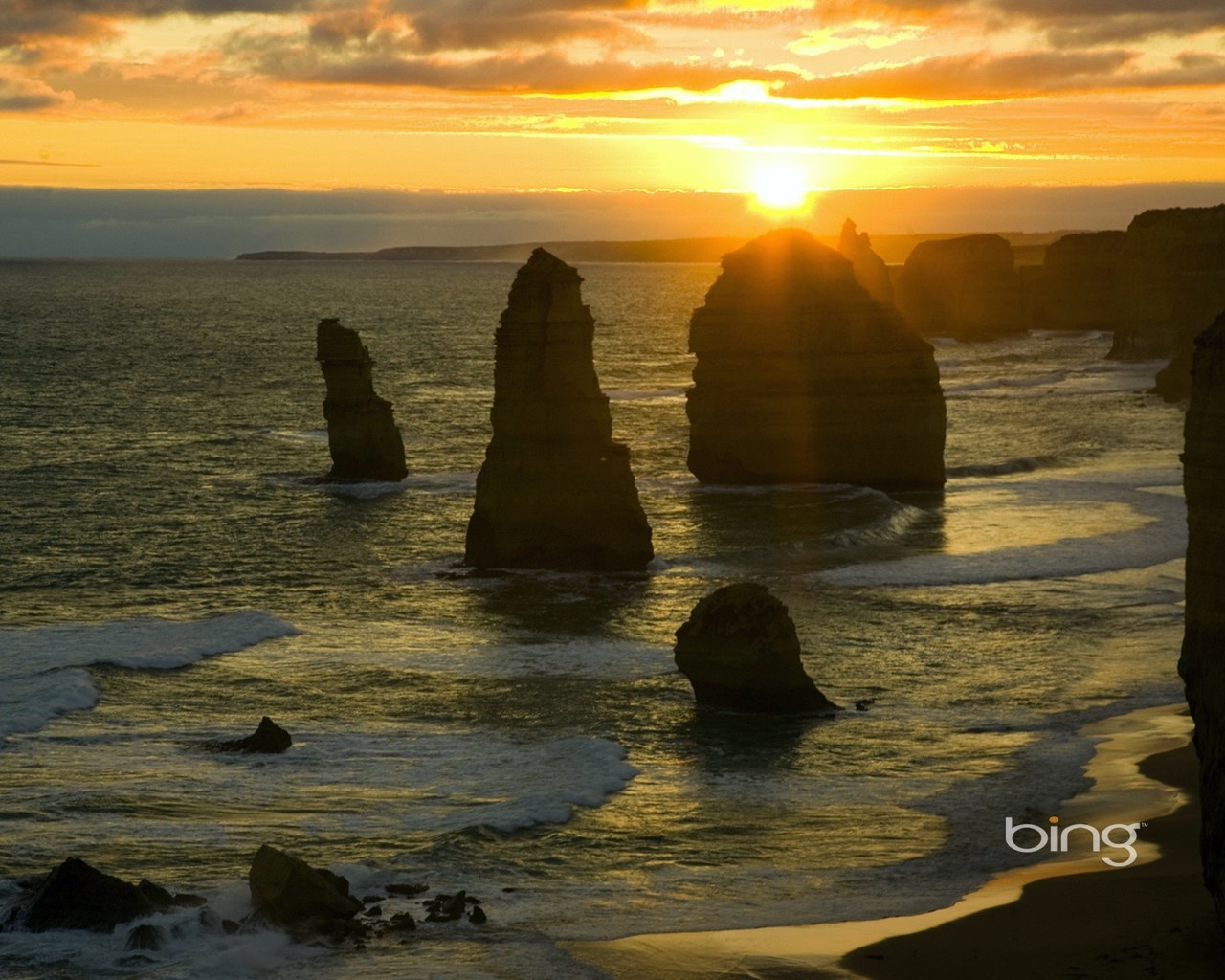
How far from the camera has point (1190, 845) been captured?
19609 mm

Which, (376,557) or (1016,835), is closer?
(1016,835)

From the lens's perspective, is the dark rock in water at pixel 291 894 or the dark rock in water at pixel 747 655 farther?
the dark rock in water at pixel 747 655

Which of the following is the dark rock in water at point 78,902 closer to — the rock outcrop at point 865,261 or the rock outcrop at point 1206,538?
the rock outcrop at point 1206,538

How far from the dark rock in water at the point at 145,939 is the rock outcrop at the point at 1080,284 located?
11819 centimetres

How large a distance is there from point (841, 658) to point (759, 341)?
2203 cm

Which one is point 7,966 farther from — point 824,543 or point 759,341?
point 759,341

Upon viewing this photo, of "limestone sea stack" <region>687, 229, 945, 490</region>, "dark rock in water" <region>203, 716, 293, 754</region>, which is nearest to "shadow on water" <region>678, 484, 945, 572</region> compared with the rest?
"limestone sea stack" <region>687, 229, 945, 490</region>

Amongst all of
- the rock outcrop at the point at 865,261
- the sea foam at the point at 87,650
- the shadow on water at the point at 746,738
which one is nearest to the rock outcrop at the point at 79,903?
the sea foam at the point at 87,650

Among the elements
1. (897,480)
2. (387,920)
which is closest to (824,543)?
(897,480)

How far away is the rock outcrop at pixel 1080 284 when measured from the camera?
12719 cm

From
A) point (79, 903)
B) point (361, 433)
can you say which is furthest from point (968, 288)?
point (79, 903)

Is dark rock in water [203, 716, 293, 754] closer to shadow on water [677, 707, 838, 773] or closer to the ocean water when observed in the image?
the ocean water

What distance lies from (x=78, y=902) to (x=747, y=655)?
40.4 ft

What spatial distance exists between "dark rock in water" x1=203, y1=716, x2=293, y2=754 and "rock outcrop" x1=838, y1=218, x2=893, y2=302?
94.6m
